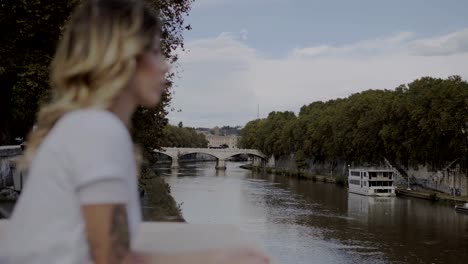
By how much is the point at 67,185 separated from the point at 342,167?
6450 cm

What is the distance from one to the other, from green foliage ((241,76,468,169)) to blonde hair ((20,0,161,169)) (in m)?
42.1

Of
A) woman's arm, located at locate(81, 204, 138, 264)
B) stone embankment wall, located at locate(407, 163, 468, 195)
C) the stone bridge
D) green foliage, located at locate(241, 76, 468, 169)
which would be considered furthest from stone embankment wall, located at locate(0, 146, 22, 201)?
the stone bridge

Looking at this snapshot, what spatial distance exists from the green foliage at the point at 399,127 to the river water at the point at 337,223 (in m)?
3.86

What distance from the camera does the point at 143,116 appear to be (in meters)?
16.4

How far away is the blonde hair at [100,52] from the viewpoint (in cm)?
117

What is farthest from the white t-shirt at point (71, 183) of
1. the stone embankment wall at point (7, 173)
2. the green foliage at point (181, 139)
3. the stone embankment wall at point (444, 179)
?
the green foliage at point (181, 139)

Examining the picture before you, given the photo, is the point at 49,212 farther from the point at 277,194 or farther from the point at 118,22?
the point at 277,194

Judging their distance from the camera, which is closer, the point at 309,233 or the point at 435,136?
the point at 309,233

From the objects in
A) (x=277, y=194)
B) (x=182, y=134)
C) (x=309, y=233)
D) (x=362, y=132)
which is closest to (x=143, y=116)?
(x=309, y=233)

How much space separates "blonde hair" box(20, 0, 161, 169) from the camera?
1169 millimetres

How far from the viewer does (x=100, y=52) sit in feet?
3.82

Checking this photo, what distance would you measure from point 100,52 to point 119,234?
31cm

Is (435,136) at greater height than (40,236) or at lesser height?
greater

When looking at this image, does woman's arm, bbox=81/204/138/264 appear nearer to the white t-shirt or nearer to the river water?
the white t-shirt
